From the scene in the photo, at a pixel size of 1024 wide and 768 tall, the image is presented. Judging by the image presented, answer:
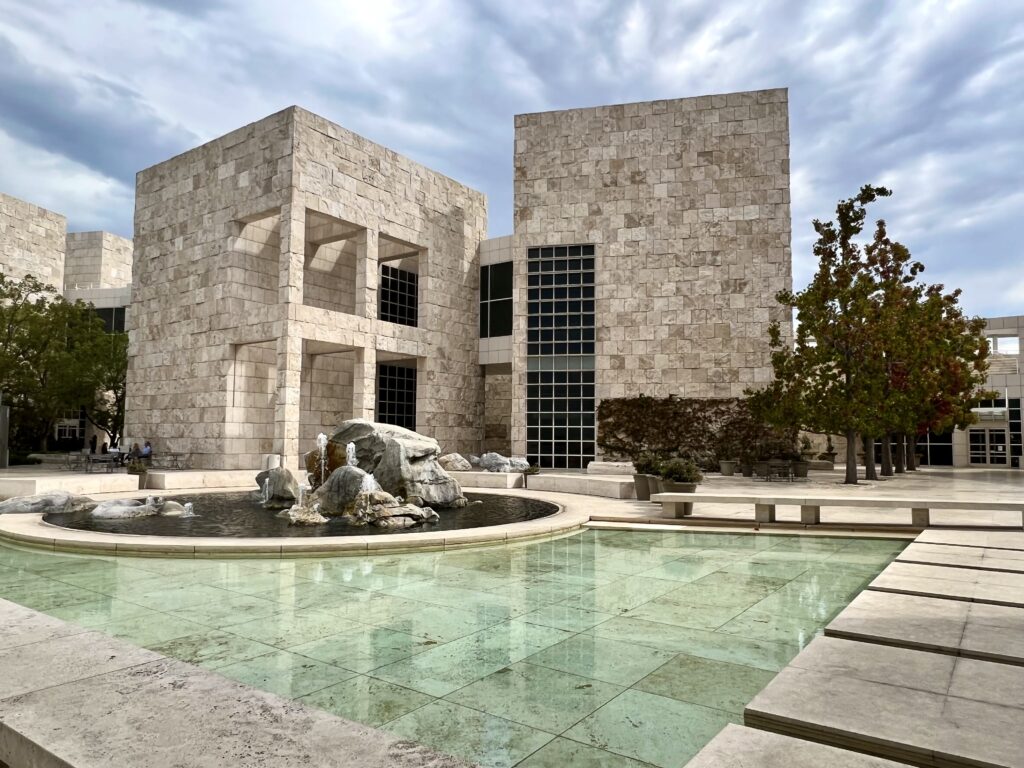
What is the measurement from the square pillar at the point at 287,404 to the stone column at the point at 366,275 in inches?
131

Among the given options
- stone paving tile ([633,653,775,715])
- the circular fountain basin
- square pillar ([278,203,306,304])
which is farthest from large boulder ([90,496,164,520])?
square pillar ([278,203,306,304])

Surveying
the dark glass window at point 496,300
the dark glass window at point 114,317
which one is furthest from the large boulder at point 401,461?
the dark glass window at point 114,317

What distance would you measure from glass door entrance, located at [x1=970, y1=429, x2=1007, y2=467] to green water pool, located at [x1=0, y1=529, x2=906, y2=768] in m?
34.8

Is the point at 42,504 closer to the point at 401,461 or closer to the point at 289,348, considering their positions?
the point at 401,461

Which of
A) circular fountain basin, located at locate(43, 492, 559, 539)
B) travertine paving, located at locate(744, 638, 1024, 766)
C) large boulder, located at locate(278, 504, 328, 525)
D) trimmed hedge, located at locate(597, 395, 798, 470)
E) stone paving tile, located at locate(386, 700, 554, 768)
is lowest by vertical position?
circular fountain basin, located at locate(43, 492, 559, 539)

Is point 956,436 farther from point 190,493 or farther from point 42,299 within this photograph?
point 42,299

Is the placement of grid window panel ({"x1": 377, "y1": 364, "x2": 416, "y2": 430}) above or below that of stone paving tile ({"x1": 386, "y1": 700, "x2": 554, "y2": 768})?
above

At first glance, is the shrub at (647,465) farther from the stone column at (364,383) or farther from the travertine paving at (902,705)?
the stone column at (364,383)

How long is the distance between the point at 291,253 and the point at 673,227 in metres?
15.1

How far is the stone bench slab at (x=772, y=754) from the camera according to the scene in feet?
8.90

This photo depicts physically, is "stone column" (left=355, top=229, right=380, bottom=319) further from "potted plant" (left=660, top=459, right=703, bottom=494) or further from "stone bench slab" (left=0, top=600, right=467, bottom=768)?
"stone bench slab" (left=0, top=600, right=467, bottom=768)

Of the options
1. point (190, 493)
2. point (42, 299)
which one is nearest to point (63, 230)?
point (42, 299)

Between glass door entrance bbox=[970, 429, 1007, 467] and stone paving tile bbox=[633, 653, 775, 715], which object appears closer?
stone paving tile bbox=[633, 653, 775, 715]

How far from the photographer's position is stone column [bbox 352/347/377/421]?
85.8ft
